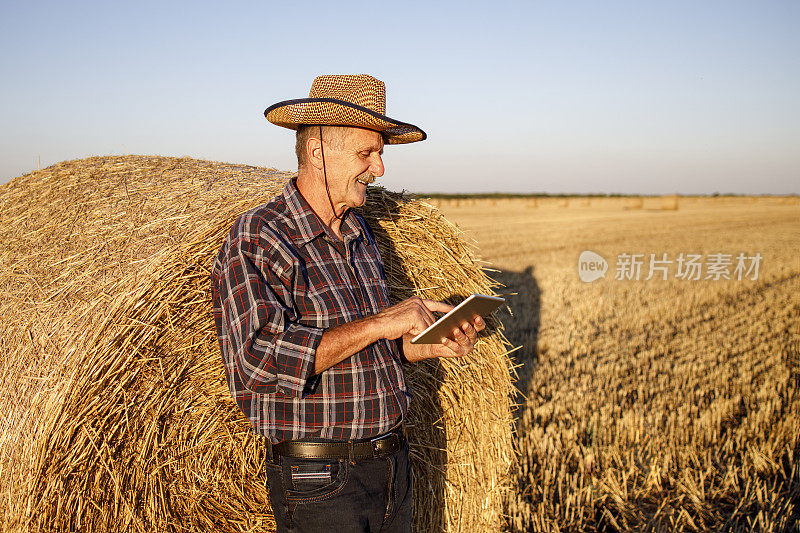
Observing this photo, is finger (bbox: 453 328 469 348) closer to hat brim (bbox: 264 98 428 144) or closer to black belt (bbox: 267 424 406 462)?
black belt (bbox: 267 424 406 462)

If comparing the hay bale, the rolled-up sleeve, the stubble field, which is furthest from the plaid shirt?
the stubble field

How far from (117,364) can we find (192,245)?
0.62m

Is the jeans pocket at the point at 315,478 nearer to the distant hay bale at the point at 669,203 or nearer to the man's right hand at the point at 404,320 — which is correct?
the man's right hand at the point at 404,320

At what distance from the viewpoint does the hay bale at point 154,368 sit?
2.61 m

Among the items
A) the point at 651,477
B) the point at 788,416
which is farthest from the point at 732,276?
the point at 651,477

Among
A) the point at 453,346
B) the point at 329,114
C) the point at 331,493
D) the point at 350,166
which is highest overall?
the point at 329,114

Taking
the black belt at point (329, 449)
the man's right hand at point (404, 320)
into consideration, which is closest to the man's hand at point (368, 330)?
the man's right hand at point (404, 320)

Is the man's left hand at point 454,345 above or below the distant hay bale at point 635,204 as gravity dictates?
below

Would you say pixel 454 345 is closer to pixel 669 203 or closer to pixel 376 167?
pixel 376 167

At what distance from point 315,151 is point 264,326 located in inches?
30.1

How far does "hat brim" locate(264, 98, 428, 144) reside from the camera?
2.33 m

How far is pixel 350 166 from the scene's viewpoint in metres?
2.42

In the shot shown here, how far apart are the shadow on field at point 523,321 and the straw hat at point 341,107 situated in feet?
9.26

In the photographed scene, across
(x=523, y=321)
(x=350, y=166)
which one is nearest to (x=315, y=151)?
(x=350, y=166)
